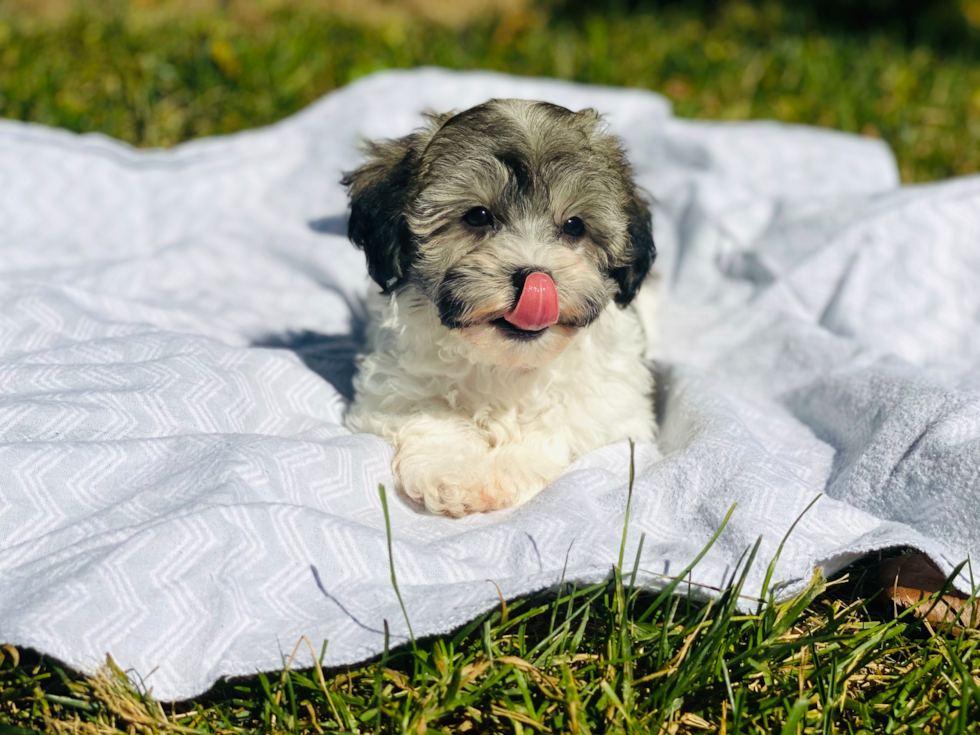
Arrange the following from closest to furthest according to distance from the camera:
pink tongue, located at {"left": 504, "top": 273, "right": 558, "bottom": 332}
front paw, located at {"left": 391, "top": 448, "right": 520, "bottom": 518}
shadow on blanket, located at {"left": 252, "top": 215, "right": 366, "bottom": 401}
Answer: pink tongue, located at {"left": 504, "top": 273, "right": 558, "bottom": 332}, front paw, located at {"left": 391, "top": 448, "right": 520, "bottom": 518}, shadow on blanket, located at {"left": 252, "top": 215, "right": 366, "bottom": 401}

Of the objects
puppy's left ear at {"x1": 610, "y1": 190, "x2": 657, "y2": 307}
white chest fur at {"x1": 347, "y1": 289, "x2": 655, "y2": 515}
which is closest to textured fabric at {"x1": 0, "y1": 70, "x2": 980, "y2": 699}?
white chest fur at {"x1": 347, "y1": 289, "x2": 655, "y2": 515}

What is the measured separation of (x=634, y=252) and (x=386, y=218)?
888mm

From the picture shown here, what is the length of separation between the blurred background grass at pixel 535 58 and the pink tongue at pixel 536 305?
4.11 m

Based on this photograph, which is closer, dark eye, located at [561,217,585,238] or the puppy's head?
the puppy's head

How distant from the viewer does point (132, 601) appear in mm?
2309

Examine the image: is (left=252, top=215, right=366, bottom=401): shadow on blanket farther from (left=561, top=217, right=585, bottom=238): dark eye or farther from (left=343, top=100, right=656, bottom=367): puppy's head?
(left=561, top=217, right=585, bottom=238): dark eye

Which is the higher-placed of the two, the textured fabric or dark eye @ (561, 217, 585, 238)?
dark eye @ (561, 217, 585, 238)

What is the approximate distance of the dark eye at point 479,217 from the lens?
2889mm

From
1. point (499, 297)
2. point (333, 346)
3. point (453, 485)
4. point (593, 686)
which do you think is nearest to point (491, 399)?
point (453, 485)

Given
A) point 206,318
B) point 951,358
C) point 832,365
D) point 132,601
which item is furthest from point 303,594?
point 951,358

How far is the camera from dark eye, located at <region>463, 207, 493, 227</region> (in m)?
2.89

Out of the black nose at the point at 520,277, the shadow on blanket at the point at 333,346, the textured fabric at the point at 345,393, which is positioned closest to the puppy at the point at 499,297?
the black nose at the point at 520,277

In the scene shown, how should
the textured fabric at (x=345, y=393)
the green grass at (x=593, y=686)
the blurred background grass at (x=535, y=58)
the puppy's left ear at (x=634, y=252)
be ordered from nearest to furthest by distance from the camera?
the green grass at (x=593, y=686) < the textured fabric at (x=345, y=393) < the puppy's left ear at (x=634, y=252) < the blurred background grass at (x=535, y=58)

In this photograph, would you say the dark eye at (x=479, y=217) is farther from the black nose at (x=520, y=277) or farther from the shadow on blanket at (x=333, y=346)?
the shadow on blanket at (x=333, y=346)
